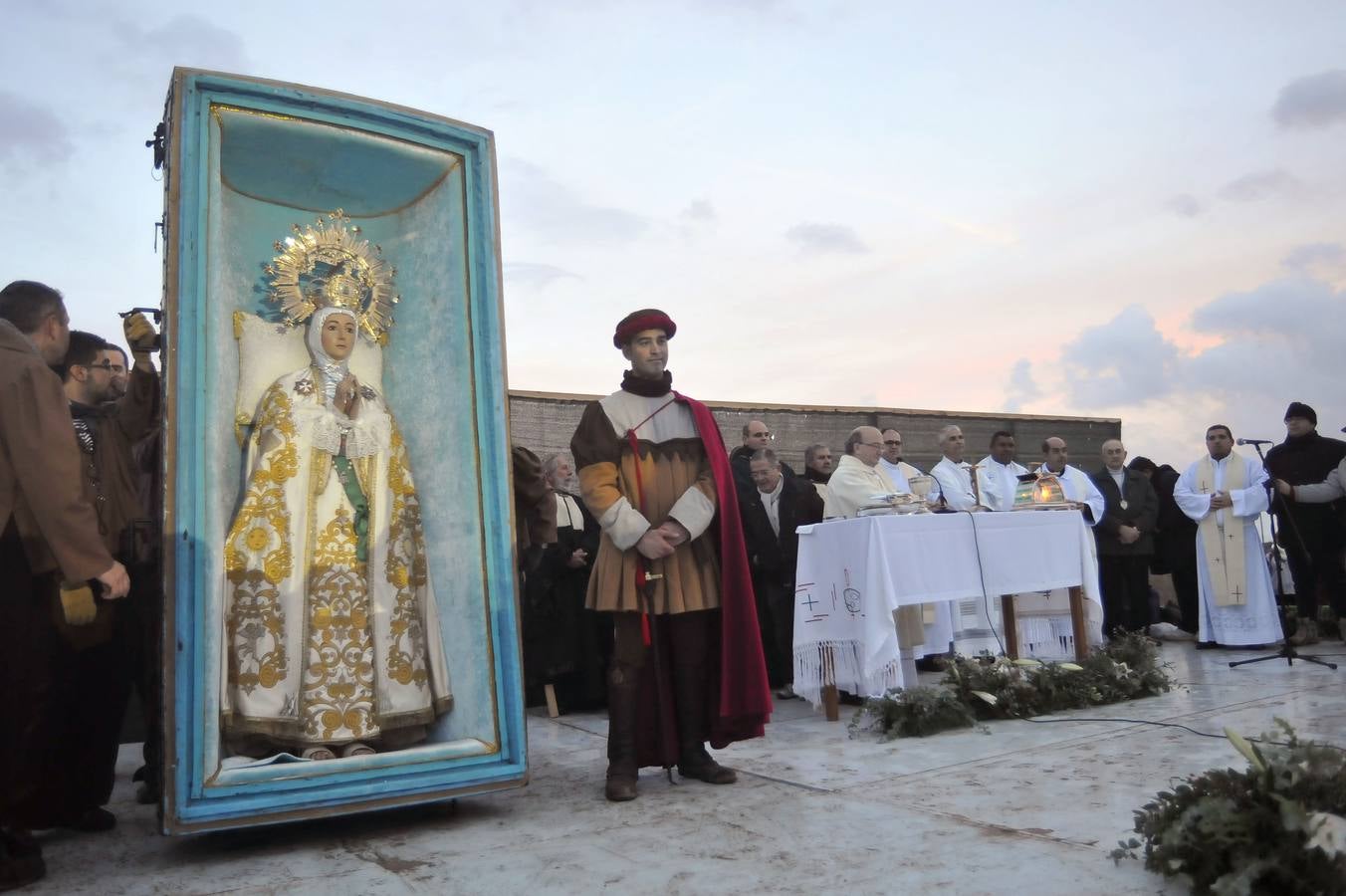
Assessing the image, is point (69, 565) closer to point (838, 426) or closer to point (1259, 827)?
point (1259, 827)

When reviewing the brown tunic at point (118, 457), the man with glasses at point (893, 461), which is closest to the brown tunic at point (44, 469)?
the brown tunic at point (118, 457)

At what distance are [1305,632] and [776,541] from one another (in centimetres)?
485

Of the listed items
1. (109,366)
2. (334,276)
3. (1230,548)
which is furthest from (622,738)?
(1230,548)

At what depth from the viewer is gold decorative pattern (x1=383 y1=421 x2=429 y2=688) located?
14.2ft

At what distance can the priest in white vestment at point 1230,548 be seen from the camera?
29.0ft

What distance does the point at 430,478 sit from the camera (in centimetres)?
452

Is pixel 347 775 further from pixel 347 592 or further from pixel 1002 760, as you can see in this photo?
pixel 1002 760

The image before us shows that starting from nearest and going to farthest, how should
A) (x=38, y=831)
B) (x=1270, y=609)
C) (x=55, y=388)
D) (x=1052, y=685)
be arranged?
(x=55, y=388) < (x=38, y=831) < (x=1052, y=685) < (x=1270, y=609)

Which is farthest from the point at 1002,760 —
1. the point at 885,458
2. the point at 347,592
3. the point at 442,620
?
the point at 885,458

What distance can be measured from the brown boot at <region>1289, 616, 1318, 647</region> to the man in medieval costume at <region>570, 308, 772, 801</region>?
6.39 metres

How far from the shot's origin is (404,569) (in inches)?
173

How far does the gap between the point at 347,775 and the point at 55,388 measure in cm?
162

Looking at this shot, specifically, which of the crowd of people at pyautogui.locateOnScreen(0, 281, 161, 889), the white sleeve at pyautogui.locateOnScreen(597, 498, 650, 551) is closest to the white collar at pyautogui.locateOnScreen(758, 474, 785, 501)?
the white sleeve at pyautogui.locateOnScreen(597, 498, 650, 551)

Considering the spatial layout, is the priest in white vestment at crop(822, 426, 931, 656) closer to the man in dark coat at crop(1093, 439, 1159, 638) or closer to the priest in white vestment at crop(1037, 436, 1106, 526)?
the priest in white vestment at crop(1037, 436, 1106, 526)
